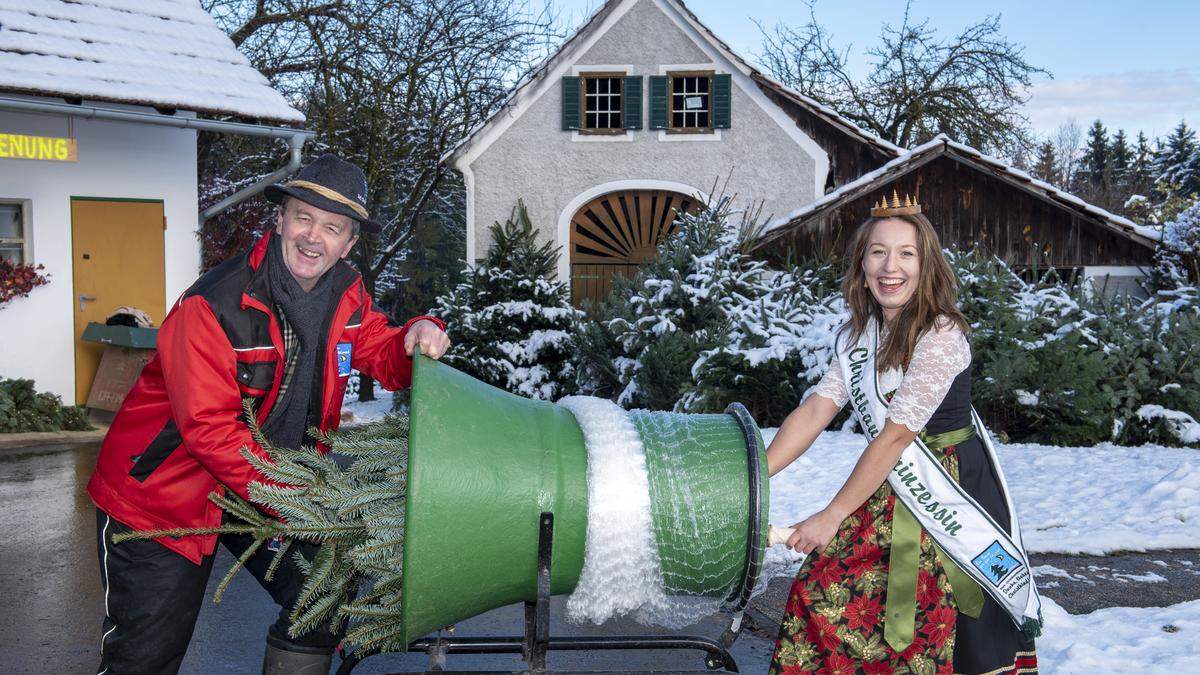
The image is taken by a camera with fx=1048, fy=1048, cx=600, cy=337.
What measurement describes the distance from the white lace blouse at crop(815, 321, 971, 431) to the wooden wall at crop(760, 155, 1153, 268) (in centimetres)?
1301

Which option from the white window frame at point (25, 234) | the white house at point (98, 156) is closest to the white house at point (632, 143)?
the white house at point (98, 156)

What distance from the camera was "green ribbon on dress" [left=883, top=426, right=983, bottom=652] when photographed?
9.00 ft

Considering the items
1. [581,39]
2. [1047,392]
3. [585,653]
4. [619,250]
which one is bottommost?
[585,653]

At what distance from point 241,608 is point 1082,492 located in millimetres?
5408

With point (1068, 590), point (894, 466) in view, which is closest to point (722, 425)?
point (894, 466)

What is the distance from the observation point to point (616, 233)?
1648 cm

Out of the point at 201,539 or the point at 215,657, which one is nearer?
the point at 201,539

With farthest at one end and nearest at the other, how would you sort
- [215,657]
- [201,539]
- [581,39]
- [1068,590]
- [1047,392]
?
[581,39]
[1047,392]
[1068,590]
[215,657]
[201,539]

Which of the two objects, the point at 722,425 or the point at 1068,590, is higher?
the point at 722,425

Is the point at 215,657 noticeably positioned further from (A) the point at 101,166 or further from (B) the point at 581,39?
(B) the point at 581,39

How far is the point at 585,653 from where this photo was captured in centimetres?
433

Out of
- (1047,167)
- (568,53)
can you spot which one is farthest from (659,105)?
(1047,167)

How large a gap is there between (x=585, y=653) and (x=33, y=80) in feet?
24.9

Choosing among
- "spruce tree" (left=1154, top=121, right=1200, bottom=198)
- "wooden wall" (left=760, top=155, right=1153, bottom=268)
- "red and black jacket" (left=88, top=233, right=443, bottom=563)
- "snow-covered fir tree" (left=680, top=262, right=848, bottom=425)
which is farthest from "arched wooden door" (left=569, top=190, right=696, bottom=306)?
"spruce tree" (left=1154, top=121, right=1200, bottom=198)
